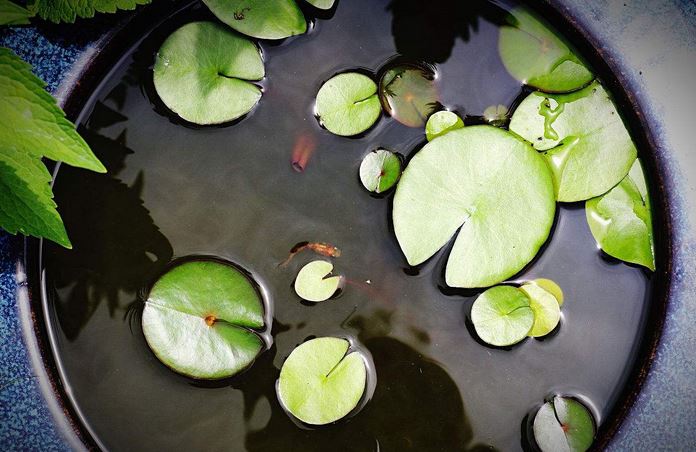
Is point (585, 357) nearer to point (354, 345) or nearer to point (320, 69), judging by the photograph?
point (354, 345)

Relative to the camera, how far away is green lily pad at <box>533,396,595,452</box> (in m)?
1.06

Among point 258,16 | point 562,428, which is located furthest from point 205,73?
point 562,428

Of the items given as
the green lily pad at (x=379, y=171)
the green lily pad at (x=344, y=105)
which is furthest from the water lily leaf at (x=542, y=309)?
the green lily pad at (x=344, y=105)

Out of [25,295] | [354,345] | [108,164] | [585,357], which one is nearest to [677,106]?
[585,357]

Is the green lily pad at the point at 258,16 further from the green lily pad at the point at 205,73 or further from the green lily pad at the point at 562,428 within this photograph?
the green lily pad at the point at 562,428

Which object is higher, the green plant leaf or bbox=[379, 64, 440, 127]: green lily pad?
the green plant leaf

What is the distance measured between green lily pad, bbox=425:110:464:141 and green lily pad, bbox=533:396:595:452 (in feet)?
1.79

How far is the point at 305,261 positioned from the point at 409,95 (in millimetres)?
387

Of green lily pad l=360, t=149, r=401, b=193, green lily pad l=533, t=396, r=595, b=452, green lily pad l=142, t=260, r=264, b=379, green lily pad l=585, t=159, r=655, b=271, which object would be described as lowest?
green lily pad l=533, t=396, r=595, b=452

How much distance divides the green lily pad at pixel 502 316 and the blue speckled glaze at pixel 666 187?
0.88 feet

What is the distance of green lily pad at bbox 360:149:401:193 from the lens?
110 centimetres

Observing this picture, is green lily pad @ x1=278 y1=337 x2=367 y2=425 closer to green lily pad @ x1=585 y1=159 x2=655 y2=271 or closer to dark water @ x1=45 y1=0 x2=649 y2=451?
dark water @ x1=45 y1=0 x2=649 y2=451

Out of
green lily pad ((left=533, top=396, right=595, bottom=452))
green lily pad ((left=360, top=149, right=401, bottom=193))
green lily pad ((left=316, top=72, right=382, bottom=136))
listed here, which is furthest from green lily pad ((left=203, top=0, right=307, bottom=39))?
green lily pad ((left=533, top=396, right=595, bottom=452))

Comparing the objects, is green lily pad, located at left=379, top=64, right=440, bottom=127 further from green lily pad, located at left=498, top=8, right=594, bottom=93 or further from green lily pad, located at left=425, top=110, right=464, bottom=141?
green lily pad, located at left=498, top=8, right=594, bottom=93
